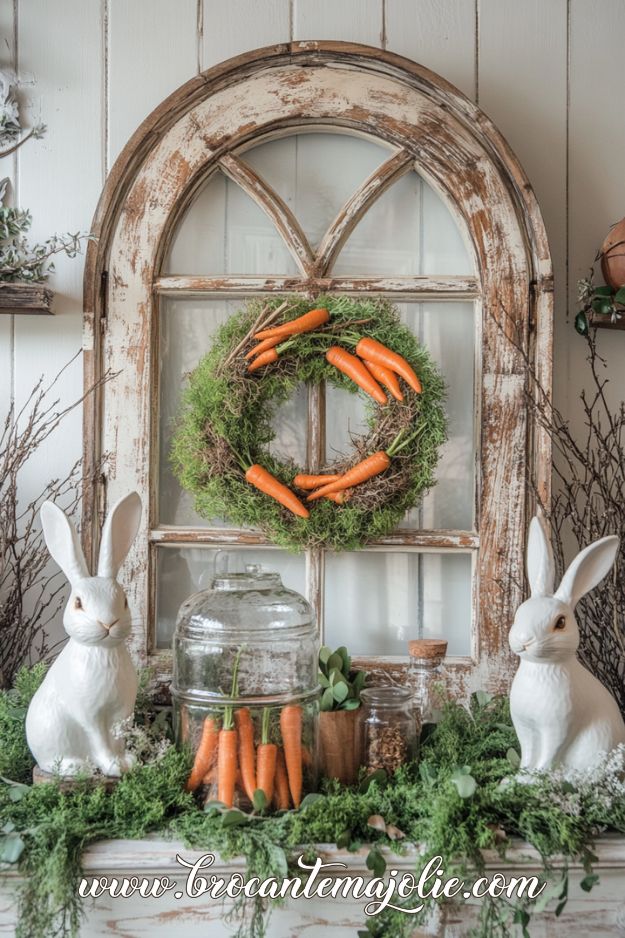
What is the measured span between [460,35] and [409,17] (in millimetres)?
127

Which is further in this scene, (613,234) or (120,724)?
(613,234)

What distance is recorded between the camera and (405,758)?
5.24ft

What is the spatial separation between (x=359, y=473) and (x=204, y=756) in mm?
646

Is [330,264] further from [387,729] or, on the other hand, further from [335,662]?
[387,729]

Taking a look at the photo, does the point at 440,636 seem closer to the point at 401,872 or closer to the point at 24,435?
the point at 401,872

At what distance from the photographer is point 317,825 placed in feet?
4.49

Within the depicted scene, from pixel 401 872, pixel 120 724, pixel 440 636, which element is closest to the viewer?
pixel 401 872

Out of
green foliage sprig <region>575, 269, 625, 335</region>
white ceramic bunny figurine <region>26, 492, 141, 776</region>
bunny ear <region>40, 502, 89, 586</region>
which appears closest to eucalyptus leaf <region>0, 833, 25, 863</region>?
white ceramic bunny figurine <region>26, 492, 141, 776</region>

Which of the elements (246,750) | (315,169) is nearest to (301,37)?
(315,169)

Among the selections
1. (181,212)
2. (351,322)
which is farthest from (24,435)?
(351,322)

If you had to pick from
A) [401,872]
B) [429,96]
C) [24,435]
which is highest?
[429,96]

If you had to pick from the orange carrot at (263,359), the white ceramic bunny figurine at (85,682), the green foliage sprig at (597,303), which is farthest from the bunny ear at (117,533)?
the green foliage sprig at (597,303)

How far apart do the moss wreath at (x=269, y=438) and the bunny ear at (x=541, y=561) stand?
35 cm

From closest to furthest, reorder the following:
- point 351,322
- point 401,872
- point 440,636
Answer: point 401,872, point 351,322, point 440,636
